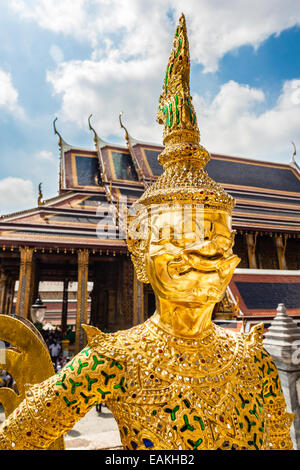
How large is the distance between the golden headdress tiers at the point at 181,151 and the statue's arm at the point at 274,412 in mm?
775

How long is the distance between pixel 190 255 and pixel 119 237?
8.03 m

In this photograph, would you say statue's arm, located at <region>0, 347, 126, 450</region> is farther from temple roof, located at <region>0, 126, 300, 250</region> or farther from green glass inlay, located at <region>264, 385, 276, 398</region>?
temple roof, located at <region>0, 126, 300, 250</region>

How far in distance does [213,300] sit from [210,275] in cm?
11

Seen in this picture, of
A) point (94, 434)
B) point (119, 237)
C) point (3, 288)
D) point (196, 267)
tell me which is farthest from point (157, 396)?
point (3, 288)

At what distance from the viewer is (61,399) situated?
999 mm

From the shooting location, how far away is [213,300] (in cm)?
108

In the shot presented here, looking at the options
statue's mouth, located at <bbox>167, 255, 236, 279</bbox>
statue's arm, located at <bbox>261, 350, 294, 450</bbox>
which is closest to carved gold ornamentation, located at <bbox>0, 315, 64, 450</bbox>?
statue's mouth, located at <bbox>167, 255, 236, 279</bbox>

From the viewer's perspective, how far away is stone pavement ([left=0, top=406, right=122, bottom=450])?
10.6ft

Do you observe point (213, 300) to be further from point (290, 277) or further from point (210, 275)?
point (290, 277)

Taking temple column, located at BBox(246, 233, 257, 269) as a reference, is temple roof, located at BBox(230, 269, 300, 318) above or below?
below

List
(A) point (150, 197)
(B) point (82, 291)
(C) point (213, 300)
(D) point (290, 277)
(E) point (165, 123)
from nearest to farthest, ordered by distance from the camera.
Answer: (C) point (213, 300) → (A) point (150, 197) → (E) point (165, 123) → (D) point (290, 277) → (B) point (82, 291)

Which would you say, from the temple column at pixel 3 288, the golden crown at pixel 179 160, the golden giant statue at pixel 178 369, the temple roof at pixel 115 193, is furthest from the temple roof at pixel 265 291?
the temple column at pixel 3 288

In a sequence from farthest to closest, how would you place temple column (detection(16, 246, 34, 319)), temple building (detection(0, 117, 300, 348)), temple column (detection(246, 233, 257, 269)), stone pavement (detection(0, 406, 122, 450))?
temple column (detection(246, 233, 257, 269)), temple column (detection(16, 246, 34, 319)), temple building (detection(0, 117, 300, 348)), stone pavement (detection(0, 406, 122, 450))
